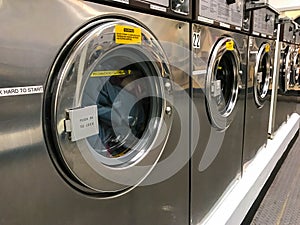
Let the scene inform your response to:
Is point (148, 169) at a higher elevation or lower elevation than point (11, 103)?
lower

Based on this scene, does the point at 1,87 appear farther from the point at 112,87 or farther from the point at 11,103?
the point at 112,87

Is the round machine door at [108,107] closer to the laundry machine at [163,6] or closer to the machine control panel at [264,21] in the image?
the laundry machine at [163,6]

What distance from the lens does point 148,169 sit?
833 millimetres

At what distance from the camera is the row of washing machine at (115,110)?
492mm

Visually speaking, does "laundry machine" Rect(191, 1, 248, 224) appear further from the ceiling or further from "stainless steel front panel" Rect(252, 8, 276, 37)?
the ceiling

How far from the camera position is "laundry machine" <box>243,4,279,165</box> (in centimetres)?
175

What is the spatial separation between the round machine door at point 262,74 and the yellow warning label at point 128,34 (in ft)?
4.52

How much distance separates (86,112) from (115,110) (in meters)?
0.22

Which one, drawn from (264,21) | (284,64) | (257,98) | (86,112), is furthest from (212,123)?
(284,64)

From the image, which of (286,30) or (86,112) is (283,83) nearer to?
(286,30)

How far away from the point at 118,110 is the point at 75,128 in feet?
0.89

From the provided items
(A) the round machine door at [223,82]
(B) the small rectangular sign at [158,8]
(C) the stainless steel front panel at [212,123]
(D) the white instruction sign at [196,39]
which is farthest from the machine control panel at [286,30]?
(B) the small rectangular sign at [158,8]

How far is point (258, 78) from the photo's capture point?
6.50 ft

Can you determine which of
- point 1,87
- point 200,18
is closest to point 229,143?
point 200,18
